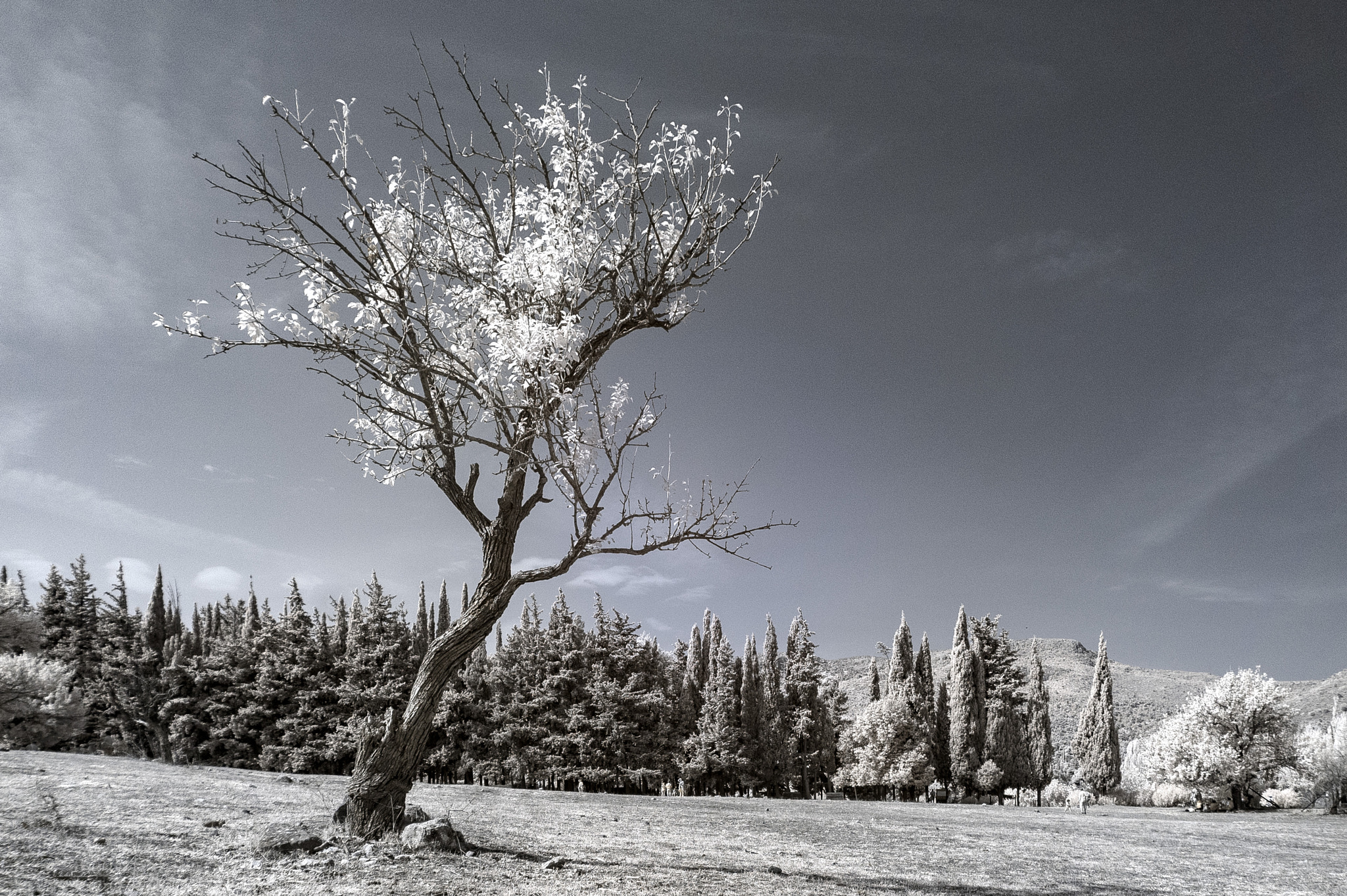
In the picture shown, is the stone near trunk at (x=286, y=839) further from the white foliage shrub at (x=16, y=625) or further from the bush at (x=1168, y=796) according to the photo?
the bush at (x=1168, y=796)

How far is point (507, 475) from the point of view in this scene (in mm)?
9328

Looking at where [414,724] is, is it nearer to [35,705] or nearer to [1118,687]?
[35,705]

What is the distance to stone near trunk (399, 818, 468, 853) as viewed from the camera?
316 inches

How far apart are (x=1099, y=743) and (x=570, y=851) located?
186ft

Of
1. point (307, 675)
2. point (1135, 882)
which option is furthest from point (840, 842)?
point (307, 675)

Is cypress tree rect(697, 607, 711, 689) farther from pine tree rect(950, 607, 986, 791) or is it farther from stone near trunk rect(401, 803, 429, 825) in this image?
stone near trunk rect(401, 803, 429, 825)

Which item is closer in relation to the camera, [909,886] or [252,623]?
[909,886]

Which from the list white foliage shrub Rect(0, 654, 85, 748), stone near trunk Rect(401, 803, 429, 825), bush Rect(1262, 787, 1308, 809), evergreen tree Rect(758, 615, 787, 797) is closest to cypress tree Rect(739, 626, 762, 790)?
evergreen tree Rect(758, 615, 787, 797)

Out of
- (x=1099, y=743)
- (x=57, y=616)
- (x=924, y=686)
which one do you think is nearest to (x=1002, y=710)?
(x=924, y=686)

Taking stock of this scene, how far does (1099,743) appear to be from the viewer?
53.8 metres

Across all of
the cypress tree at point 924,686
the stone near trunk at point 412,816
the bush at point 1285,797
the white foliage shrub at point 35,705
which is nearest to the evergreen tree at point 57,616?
the white foliage shrub at point 35,705

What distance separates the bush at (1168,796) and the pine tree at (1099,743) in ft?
8.05

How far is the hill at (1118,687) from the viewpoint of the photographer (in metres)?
94.9

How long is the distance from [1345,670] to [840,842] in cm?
12630
